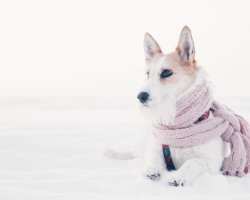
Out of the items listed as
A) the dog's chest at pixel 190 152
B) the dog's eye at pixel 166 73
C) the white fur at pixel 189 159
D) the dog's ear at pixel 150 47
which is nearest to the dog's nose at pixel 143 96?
the white fur at pixel 189 159

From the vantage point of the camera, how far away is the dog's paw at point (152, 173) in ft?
7.08

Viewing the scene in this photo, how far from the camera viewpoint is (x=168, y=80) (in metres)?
2.49

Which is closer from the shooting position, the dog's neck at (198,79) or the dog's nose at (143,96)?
the dog's nose at (143,96)

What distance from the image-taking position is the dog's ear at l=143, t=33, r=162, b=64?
2977mm

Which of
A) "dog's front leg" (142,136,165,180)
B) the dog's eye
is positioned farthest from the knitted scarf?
the dog's eye

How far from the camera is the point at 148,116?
2.43 metres

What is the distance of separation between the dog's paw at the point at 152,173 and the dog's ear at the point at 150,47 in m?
1.64

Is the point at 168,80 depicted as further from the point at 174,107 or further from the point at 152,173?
the point at 152,173

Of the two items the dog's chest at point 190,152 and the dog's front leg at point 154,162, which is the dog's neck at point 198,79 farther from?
the dog's front leg at point 154,162

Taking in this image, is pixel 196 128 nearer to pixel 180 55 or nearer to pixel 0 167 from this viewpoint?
pixel 180 55

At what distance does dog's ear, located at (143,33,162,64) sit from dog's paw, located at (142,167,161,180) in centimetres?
164

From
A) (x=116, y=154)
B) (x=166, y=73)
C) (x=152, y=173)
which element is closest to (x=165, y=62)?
(x=166, y=73)

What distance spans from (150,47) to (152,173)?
184 cm

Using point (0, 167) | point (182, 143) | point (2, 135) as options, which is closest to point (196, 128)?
point (182, 143)
